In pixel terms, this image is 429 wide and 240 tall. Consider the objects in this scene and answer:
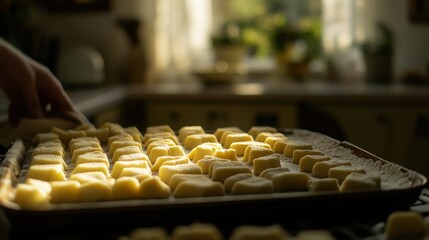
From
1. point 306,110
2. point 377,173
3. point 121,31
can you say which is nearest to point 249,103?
point 306,110

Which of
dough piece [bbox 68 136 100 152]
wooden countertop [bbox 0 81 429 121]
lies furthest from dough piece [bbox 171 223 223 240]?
wooden countertop [bbox 0 81 429 121]

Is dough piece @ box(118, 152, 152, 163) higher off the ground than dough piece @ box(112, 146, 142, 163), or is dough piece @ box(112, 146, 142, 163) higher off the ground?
dough piece @ box(118, 152, 152, 163)

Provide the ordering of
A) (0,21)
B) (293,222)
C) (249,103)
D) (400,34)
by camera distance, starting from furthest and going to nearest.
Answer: (400,34) < (249,103) < (0,21) < (293,222)

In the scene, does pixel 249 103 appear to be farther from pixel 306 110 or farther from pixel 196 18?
pixel 196 18

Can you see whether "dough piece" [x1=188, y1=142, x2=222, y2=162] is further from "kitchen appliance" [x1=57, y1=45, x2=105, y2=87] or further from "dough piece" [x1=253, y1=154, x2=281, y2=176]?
"kitchen appliance" [x1=57, y1=45, x2=105, y2=87]

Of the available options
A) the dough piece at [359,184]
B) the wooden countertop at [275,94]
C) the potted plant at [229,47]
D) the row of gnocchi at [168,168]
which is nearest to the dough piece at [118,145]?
the row of gnocchi at [168,168]

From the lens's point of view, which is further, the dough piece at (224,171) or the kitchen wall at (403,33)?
the kitchen wall at (403,33)

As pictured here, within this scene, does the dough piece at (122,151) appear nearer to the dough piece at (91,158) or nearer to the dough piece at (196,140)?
the dough piece at (91,158)
